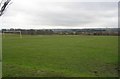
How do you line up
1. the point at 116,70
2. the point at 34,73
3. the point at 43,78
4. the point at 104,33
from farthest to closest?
the point at 104,33 → the point at 116,70 → the point at 34,73 → the point at 43,78

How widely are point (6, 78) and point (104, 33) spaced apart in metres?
130

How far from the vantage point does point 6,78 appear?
13.5 meters

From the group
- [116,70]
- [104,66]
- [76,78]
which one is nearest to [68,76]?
[76,78]

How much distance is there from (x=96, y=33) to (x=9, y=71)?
423 feet

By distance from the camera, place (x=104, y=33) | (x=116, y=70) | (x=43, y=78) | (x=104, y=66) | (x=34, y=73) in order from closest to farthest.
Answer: (x=43, y=78), (x=34, y=73), (x=116, y=70), (x=104, y=66), (x=104, y=33)

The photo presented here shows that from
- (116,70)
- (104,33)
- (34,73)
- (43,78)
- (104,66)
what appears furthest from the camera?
(104,33)

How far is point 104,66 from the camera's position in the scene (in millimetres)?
19562

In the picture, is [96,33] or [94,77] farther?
[96,33]

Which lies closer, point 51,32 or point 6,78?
point 6,78

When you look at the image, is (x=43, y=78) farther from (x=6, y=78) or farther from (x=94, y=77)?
(x=94, y=77)

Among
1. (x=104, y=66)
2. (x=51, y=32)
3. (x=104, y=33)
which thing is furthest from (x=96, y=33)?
(x=104, y=66)


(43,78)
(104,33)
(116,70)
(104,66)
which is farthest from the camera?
(104,33)

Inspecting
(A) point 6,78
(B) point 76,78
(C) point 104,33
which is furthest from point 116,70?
(C) point 104,33

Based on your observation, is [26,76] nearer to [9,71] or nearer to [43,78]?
[43,78]
